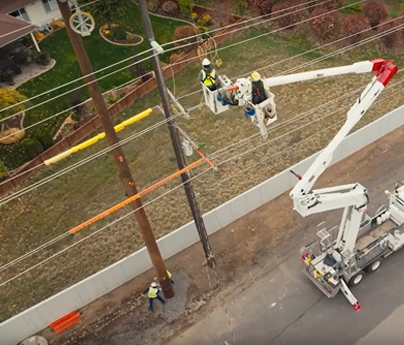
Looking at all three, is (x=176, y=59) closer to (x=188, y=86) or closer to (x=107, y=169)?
(x=188, y=86)

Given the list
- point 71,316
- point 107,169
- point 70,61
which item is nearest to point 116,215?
point 107,169

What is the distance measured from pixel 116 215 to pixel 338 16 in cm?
1824

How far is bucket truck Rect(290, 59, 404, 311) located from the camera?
1483 cm

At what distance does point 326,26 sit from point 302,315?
18604 mm

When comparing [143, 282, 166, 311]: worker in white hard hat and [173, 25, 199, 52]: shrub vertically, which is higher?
[173, 25, 199, 52]: shrub

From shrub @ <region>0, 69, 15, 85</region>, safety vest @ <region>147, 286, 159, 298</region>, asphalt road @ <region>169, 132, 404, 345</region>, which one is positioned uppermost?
shrub @ <region>0, 69, 15, 85</region>

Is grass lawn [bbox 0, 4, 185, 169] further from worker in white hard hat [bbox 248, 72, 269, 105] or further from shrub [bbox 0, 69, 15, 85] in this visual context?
worker in white hard hat [bbox 248, 72, 269, 105]

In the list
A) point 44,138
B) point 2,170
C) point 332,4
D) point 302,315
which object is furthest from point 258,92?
point 332,4

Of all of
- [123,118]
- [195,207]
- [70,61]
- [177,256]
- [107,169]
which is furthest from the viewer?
[70,61]

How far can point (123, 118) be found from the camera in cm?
2644

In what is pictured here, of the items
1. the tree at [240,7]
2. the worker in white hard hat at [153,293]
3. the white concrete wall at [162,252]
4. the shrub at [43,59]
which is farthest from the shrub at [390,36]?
the shrub at [43,59]

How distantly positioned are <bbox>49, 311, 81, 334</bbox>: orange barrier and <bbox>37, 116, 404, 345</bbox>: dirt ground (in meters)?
0.21

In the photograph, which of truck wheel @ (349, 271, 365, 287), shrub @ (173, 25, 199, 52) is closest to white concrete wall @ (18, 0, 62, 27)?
shrub @ (173, 25, 199, 52)

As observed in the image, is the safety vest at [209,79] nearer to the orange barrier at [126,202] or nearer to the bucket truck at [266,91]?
the bucket truck at [266,91]
